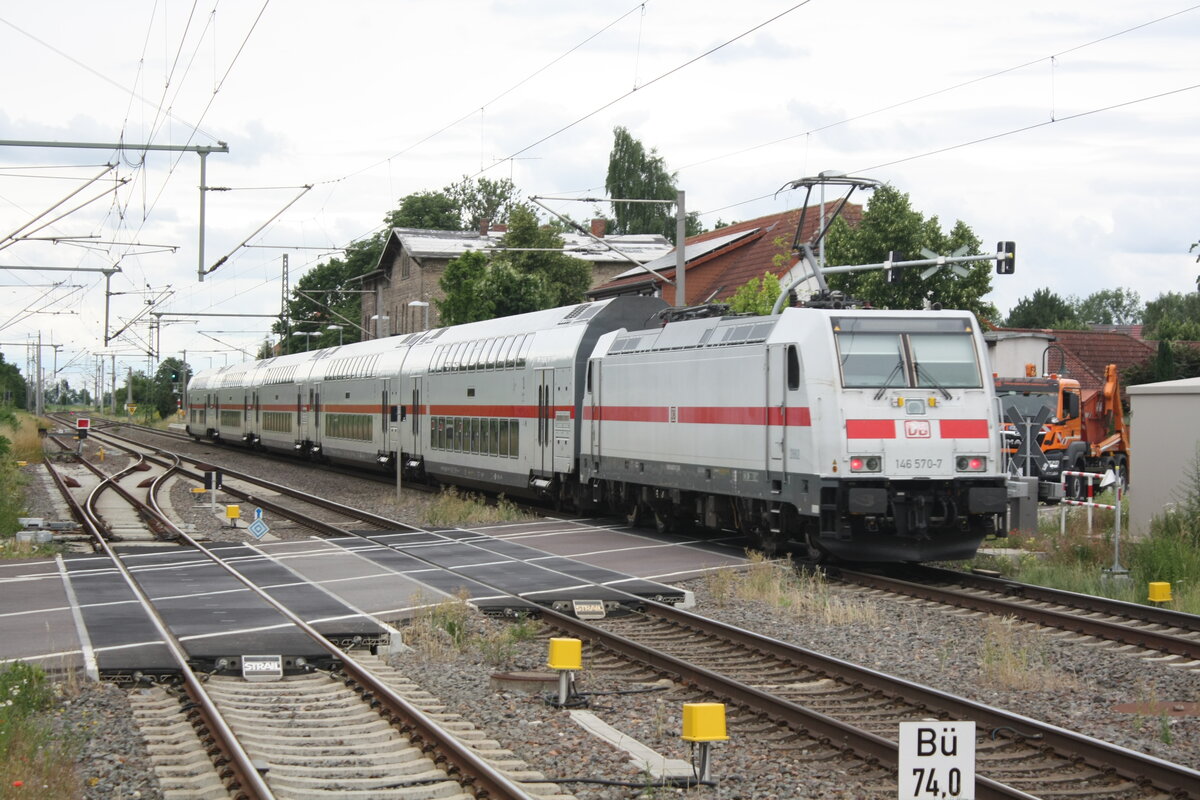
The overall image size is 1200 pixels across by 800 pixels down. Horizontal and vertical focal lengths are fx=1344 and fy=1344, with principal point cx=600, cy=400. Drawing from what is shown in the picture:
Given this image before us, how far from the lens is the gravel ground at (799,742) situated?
7.91 meters

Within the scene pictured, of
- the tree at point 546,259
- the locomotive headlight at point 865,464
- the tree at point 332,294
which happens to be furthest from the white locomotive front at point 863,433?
the tree at point 332,294

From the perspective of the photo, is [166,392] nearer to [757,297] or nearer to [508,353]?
[757,297]

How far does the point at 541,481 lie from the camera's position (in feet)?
82.2

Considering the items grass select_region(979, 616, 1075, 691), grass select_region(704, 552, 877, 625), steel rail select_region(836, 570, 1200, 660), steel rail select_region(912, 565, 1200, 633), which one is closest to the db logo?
steel rail select_region(836, 570, 1200, 660)

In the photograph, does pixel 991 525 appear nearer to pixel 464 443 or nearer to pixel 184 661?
pixel 184 661

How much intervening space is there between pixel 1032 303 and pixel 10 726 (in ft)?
307

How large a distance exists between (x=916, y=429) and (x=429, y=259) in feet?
182

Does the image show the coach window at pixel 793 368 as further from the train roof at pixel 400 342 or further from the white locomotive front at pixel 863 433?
the train roof at pixel 400 342

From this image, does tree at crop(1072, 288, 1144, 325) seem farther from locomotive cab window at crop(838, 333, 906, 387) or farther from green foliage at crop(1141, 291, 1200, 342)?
locomotive cab window at crop(838, 333, 906, 387)

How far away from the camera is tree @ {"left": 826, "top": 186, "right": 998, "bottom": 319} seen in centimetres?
4325

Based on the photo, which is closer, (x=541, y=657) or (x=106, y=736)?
(x=106, y=736)

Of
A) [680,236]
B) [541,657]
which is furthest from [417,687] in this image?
[680,236]

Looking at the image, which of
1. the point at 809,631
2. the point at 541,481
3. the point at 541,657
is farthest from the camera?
the point at 541,481

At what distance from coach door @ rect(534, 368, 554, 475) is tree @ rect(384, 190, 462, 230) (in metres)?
72.8
